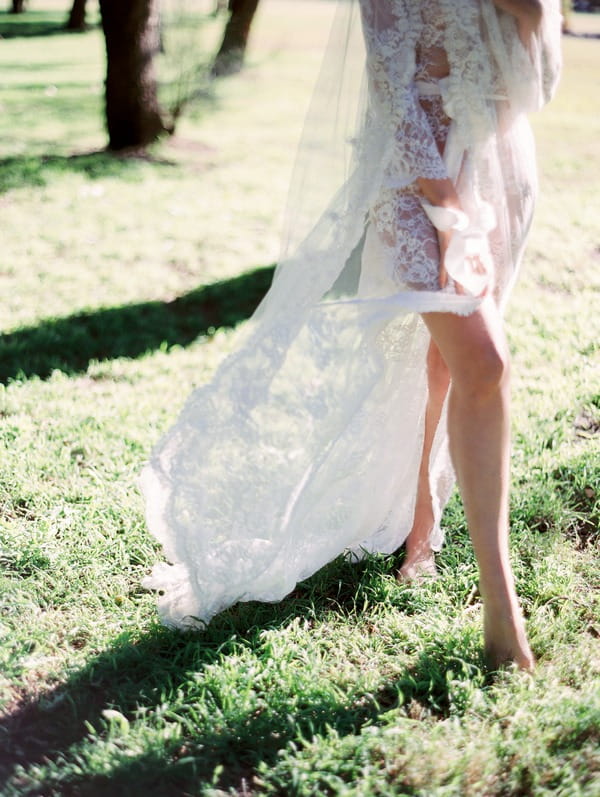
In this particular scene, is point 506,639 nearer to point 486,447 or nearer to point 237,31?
point 486,447

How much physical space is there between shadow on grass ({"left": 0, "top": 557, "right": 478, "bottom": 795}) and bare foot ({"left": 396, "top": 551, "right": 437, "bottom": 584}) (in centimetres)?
33

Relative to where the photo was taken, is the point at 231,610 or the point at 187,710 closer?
the point at 187,710

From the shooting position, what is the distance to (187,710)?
2.14 meters

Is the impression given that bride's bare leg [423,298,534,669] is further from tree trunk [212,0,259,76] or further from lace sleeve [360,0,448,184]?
tree trunk [212,0,259,76]

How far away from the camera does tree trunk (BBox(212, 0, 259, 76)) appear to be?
11703mm

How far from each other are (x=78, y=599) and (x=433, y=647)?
1.05 m

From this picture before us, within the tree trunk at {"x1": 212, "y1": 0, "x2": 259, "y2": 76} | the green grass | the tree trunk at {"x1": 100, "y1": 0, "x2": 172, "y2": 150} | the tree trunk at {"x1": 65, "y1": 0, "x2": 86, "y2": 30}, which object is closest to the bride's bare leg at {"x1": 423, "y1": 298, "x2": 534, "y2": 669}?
the green grass

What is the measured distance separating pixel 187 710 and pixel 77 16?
23338 millimetres

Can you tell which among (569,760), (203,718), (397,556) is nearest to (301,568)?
(397,556)

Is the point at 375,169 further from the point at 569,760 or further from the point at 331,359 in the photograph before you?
the point at 569,760

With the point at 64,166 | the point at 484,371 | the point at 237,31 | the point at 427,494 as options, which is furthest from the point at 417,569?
the point at 237,31

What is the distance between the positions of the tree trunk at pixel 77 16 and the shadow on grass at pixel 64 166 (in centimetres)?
1586

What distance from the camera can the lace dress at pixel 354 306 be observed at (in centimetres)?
212

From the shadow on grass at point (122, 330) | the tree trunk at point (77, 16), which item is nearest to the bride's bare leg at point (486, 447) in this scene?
the shadow on grass at point (122, 330)
